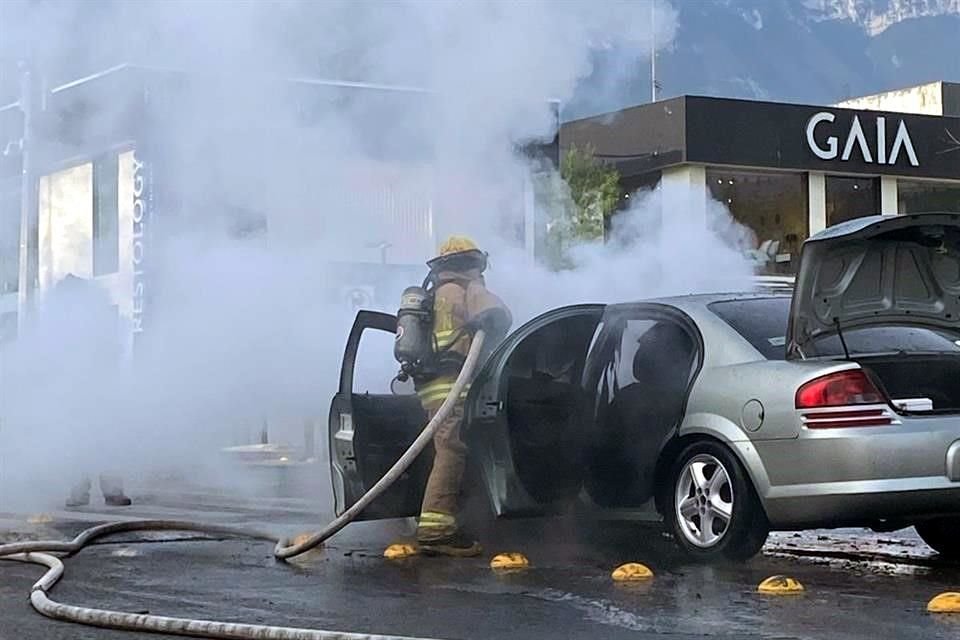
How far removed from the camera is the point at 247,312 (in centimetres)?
1089

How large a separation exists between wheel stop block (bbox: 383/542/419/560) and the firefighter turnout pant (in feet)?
0.30

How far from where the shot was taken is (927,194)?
1203 inches

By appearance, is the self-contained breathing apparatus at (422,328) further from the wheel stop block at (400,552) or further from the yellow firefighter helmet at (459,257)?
the wheel stop block at (400,552)

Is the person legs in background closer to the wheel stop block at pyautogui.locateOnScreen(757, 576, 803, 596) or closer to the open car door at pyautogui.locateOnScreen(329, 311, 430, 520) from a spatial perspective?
the open car door at pyautogui.locateOnScreen(329, 311, 430, 520)

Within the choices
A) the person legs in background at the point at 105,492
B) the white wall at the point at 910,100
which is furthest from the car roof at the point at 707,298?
the white wall at the point at 910,100

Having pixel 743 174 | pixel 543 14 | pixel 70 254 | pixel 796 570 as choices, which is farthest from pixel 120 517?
pixel 743 174

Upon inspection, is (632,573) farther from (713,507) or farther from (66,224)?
(66,224)

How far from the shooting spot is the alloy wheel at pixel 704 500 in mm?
7582

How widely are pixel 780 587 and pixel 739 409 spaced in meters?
0.98

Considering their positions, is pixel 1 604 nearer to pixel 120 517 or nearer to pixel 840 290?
pixel 840 290

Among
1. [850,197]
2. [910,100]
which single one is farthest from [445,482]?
[910,100]

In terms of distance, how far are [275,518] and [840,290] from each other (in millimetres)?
5402

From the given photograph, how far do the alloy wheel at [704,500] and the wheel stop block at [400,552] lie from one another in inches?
61.1

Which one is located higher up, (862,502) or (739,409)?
(739,409)
